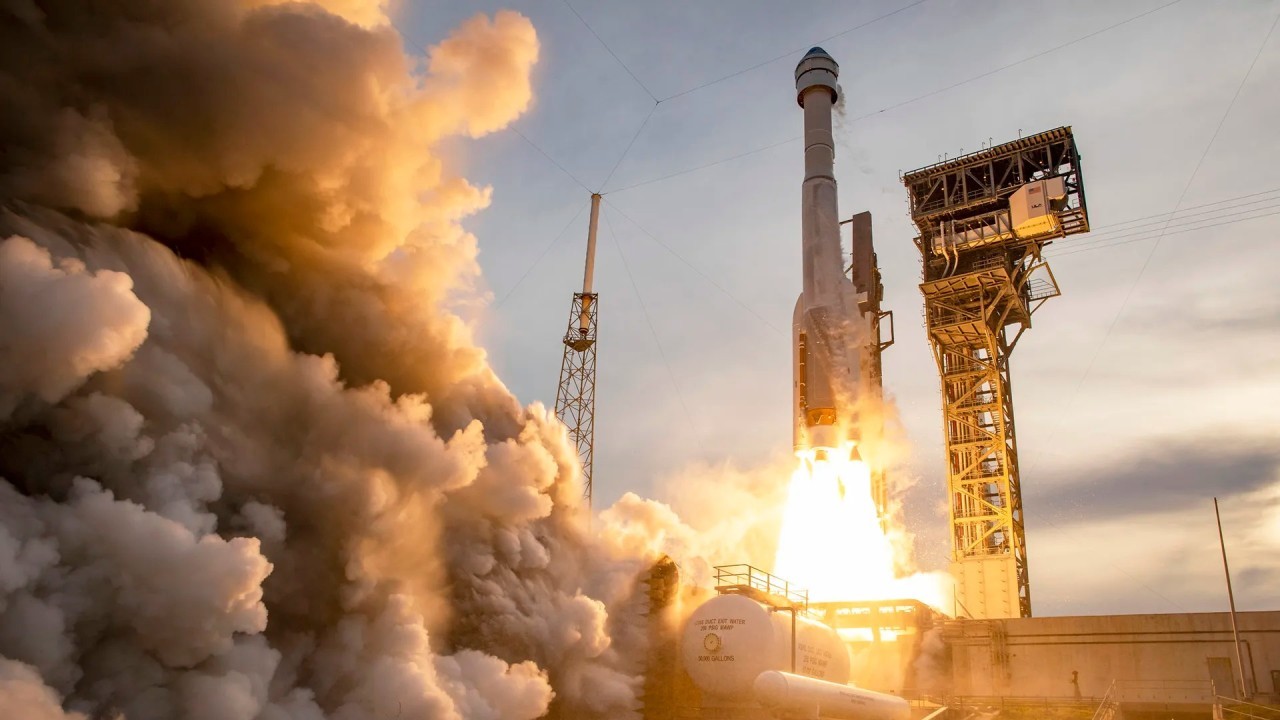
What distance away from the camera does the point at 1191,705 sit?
35.9 metres

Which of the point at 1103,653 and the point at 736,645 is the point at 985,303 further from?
the point at 736,645

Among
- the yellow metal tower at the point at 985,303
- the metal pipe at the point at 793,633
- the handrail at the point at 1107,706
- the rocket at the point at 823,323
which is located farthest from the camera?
the yellow metal tower at the point at 985,303

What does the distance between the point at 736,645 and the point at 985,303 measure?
36613 millimetres

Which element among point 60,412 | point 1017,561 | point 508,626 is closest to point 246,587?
point 60,412

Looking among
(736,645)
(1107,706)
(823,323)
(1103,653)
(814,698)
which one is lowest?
(1107,706)

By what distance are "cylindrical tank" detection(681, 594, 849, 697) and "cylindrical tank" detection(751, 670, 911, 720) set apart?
3.74 ft

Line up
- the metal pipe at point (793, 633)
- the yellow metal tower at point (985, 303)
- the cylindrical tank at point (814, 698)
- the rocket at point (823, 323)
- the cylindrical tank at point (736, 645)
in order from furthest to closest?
the yellow metal tower at point (985, 303)
the rocket at point (823, 323)
the metal pipe at point (793, 633)
the cylindrical tank at point (736, 645)
the cylindrical tank at point (814, 698)

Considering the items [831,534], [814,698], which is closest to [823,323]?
[831,534]

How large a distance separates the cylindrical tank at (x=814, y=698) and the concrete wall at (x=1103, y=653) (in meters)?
15.8

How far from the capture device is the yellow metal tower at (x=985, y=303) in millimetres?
52375

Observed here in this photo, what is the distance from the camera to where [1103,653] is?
126 ft

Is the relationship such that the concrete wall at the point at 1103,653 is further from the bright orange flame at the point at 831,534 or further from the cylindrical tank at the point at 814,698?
the cylindrical tank at the point at 814,698

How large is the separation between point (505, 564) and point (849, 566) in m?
20.4

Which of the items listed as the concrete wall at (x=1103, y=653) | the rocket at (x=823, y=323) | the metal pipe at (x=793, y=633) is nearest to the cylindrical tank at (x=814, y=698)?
the metal pipe at (x=793, y=633)
